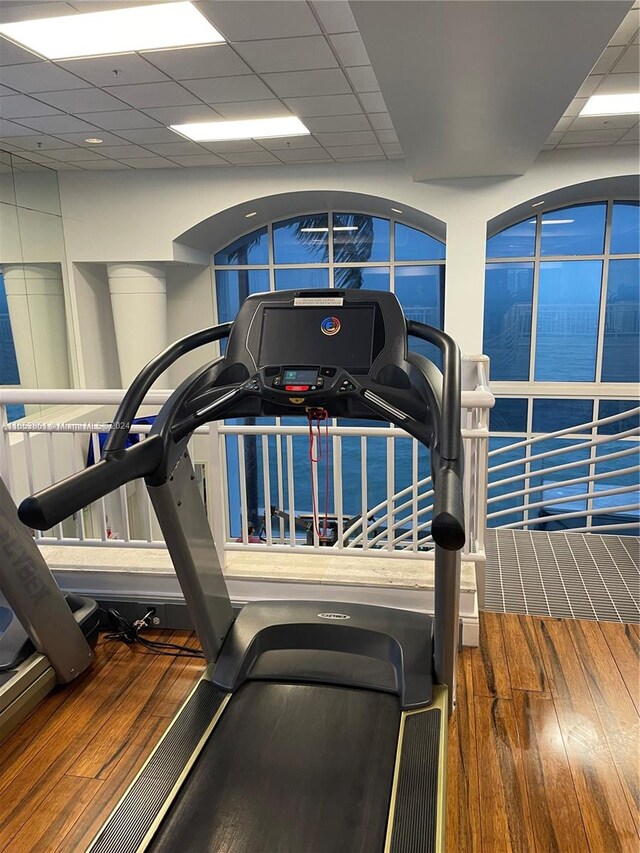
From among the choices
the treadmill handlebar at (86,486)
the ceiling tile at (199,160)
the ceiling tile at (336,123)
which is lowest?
the treadmill handlebar at (86,486)

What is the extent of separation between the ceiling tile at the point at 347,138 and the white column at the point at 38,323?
11.2ft

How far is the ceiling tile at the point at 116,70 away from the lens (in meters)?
Answer: 3.87

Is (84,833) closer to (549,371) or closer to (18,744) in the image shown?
(18,744)

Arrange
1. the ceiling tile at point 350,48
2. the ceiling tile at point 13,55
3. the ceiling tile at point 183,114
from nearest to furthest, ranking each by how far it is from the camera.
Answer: the ceiling tile at point 350,48 < the ceiling tile at point 13,55 < the ceiling tile at point 183,114

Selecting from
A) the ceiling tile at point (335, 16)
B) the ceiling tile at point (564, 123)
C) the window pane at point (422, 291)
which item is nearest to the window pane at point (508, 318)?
the window pane at point (422, 291)

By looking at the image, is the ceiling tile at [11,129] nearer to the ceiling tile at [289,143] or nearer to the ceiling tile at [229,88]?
the ceiling tile at [229,88]

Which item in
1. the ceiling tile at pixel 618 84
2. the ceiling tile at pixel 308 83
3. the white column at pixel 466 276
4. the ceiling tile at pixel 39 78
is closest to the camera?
the ceiling tile at pixel 39 78

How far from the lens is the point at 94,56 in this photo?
3.82 meters

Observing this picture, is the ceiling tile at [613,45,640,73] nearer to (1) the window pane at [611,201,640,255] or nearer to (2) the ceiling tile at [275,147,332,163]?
(2) the ceiling tile at [275,147,332,163]

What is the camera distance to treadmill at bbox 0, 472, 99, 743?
7.85ft

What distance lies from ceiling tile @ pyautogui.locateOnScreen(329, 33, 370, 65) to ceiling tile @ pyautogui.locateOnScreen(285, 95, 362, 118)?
0.67 meters

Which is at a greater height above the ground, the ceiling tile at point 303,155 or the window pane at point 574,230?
the ceiling tile at point 303,155

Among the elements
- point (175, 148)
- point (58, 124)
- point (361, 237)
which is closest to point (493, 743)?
point (58, 124)

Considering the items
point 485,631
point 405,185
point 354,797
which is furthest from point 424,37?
point 405,185
